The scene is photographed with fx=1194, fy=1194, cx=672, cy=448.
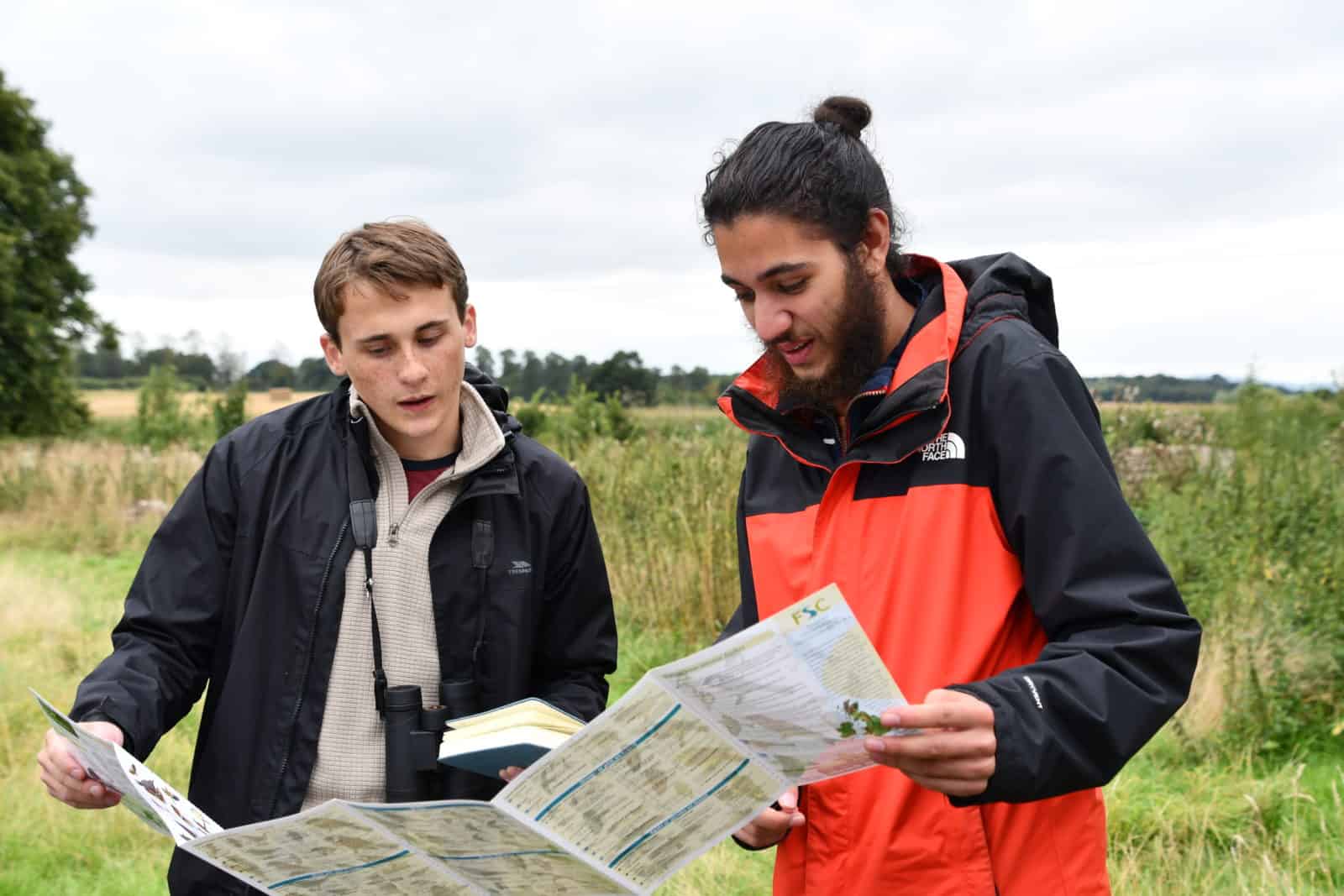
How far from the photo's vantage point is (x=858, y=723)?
1540 mm

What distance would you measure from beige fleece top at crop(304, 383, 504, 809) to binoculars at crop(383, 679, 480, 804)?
0.21 feet

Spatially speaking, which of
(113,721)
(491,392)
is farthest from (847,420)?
(113,721)

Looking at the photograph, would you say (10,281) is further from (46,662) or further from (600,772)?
(600,772)

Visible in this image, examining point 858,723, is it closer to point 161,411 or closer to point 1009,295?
point 1009,295

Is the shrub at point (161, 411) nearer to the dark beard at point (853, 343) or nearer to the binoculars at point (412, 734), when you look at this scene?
the binoculars at point (412, 734)

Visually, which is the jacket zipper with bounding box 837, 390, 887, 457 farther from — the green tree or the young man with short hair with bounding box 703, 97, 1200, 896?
the green tree

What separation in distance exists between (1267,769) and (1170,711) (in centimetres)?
387

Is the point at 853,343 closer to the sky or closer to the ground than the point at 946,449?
closer to the sky

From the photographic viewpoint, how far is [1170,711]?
162cm

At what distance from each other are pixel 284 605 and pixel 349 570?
0.14 meters

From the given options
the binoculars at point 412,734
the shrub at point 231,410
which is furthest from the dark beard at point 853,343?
the shrub at point 231,410

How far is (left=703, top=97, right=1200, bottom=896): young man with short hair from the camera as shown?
5.29 feet

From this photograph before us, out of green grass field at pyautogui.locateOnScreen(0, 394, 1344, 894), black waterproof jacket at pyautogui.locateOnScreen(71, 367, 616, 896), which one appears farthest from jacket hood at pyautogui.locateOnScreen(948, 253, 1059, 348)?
green grass field at pyautogui.locateOnScreen(0, 394, 1344, 894)

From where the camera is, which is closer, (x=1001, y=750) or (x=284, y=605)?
(x=1001, y=750)
